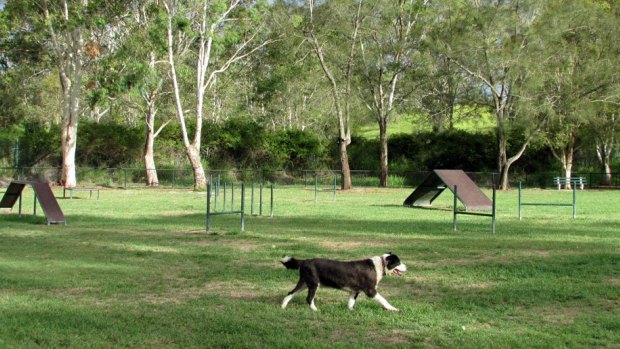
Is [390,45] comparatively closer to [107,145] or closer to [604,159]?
[604,159]

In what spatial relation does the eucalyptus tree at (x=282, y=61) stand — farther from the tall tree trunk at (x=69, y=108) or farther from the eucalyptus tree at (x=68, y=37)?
the tall tree trunk at (x=69, y=108)

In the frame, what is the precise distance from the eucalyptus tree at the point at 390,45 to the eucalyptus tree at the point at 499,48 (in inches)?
76.7

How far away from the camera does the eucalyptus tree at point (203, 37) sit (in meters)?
34.7

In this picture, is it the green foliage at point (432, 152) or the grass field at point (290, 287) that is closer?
the grass field at point (290, 287)

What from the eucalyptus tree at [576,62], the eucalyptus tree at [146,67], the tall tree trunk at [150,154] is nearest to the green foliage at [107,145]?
the eucalyptus tree at [146,67]

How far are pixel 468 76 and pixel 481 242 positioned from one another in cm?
2805

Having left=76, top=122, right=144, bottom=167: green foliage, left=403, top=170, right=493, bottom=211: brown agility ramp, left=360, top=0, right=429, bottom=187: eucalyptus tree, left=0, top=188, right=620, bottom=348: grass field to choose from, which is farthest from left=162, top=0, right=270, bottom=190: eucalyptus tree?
left=0, top=188, right=620, bottom=348: grass field

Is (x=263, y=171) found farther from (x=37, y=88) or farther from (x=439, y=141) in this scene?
(x=37, y=88)

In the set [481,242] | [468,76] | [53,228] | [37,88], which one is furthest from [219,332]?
[37,88]

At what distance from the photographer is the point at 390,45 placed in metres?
39.8

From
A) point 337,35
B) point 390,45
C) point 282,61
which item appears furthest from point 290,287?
point 390,45

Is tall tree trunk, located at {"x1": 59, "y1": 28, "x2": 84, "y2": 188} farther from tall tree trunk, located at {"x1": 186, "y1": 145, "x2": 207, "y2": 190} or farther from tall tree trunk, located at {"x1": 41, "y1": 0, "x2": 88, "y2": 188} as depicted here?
tall tree trunk, located at {"x1": 186, "y1": 145, "x2": 207, "y2": 190}

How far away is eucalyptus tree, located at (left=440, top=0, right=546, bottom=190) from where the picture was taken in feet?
121

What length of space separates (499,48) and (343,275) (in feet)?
110
